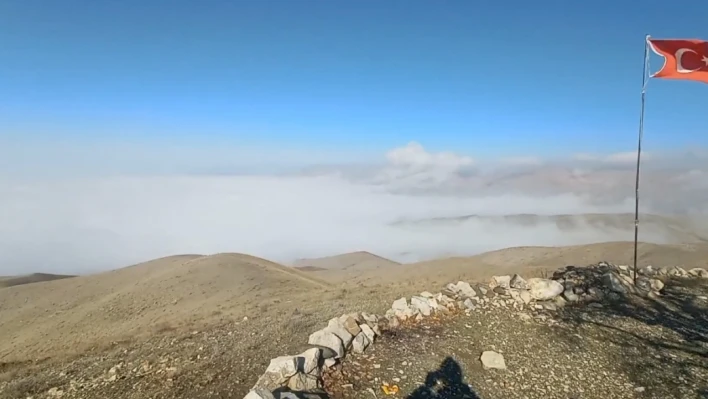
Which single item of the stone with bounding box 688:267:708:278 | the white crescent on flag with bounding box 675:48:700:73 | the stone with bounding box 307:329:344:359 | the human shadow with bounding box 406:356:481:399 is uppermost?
the white crescent on flag with bounding box 675:48:700:73

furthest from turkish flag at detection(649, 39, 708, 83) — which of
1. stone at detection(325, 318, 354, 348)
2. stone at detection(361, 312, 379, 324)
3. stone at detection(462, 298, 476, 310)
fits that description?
stone at detection(325, 318, 354, 348)

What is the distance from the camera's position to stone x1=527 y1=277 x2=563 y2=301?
1224cm

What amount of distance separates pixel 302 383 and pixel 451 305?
18.3ft

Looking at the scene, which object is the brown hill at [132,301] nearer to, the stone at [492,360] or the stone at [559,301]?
the stone at [492,360]

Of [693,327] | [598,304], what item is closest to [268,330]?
[598,304]

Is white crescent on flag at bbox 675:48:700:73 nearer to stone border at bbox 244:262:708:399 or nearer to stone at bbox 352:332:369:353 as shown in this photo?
stone border at bbox 244:262:708:399

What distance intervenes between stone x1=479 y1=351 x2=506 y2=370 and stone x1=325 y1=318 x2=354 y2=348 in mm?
2777

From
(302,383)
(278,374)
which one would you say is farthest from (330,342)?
(278,374)

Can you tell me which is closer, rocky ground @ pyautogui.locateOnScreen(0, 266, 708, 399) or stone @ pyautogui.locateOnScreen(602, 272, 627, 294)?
rocky ground @ pyautogui.locateOnScreen(0, 266, 708, 399)

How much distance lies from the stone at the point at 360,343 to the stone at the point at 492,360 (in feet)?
7.97

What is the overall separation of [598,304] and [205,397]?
34.8 feet

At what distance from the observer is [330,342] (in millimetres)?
9000

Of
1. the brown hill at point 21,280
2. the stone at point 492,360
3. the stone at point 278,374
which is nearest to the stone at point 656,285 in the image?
the stone at point 492,360

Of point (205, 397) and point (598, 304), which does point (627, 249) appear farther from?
point (205, 397)
